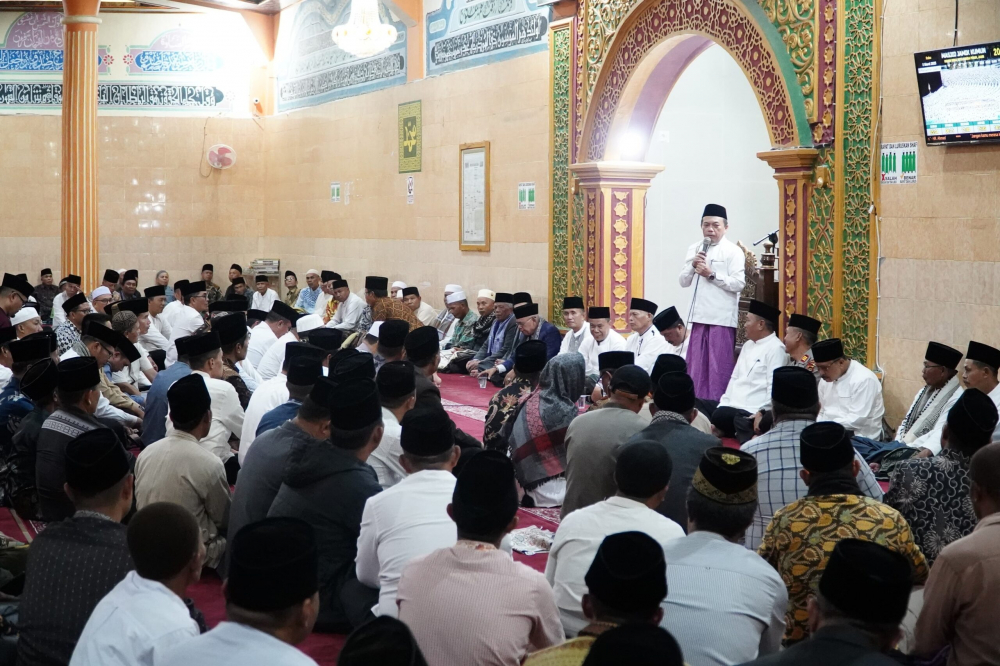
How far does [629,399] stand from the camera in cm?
389

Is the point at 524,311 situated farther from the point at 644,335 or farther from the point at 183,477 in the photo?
the point at 183,477

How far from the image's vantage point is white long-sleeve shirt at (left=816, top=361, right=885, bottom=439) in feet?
18.9

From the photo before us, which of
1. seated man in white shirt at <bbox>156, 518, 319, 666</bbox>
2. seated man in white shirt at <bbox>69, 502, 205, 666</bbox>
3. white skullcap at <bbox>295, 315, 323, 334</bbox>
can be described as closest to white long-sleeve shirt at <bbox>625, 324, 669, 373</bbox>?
white skullcap at <bbox>295, 315, 323, 334</bbox>

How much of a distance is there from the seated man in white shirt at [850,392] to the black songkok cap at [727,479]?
341 centimetres

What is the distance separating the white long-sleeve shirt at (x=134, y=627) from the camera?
206cm

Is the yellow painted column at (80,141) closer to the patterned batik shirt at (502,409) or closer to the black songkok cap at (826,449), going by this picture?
the patterned batik shirt at (502,409)

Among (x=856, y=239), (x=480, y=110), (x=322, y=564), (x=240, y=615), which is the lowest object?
(x=322, y=564)

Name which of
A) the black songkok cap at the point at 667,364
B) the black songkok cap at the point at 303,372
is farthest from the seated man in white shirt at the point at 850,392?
the black songkok cap at the point at 303,372

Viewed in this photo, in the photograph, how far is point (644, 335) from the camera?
23.4 feet

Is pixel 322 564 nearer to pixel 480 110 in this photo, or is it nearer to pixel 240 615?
pixel 240 615

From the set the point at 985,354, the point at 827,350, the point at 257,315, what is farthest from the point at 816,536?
the point at 257,315

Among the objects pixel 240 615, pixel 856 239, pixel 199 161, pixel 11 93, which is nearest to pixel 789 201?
pixel 856 239

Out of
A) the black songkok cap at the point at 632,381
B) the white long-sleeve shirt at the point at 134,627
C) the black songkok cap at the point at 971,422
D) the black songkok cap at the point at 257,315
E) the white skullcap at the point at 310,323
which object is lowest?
the white long-sleeve shirt at the point at 134,627

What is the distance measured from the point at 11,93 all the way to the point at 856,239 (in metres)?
11.5
